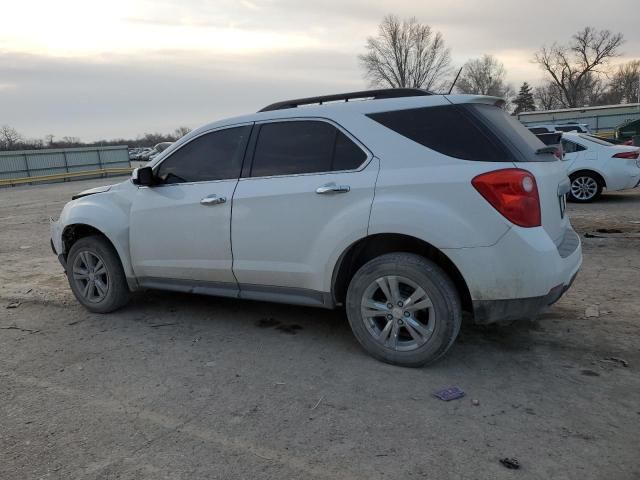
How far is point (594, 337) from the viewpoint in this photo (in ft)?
13.4

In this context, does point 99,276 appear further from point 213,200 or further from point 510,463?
point 510,463

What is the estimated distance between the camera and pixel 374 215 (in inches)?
142

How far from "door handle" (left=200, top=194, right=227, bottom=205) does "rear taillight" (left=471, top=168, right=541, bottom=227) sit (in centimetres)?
204

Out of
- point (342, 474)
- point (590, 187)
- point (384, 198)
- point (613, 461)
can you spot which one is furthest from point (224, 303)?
point (590, 187)

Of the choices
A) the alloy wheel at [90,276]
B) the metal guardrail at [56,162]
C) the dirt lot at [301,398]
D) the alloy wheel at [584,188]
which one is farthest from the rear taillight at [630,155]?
the metal guardrail at [56,162]

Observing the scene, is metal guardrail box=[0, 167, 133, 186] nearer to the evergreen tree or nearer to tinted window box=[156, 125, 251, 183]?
tinted window box=[156, 125, 251, 183]

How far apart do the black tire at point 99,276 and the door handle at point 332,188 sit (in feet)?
8.00

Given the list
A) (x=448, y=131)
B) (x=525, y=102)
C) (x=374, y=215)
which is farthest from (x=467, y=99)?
(x=525, y=102)

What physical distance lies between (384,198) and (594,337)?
6.79 feet

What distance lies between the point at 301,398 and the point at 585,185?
9.70 m

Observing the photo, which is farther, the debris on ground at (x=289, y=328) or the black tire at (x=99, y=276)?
the black tire at (x=99, y=276)

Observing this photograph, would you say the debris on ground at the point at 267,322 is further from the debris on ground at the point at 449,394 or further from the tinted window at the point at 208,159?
the debris on ground at the point at 449,394

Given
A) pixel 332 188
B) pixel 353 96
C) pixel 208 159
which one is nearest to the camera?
pixel 332 188

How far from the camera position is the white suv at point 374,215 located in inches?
133
